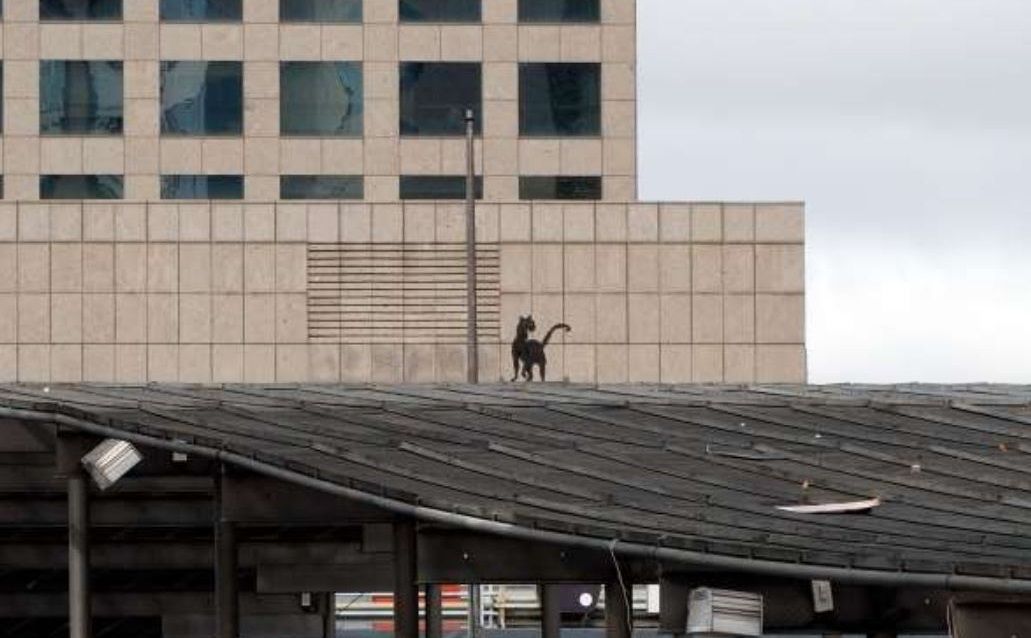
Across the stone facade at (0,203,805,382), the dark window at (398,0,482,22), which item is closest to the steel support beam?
the stone facade at (0,203,805,382)

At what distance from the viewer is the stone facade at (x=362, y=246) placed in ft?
314

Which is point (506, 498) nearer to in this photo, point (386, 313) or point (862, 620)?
point (862, 620)

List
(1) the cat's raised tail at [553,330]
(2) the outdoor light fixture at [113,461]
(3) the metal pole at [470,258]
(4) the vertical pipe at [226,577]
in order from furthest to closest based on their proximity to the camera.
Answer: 1. (1) the cat's raised tail at [553,330]
2. (3) the metal pole at [470,258]
3. (4) the vertical pipe at [226,577]
4. (2) the outdoor light fixture at [113,461]

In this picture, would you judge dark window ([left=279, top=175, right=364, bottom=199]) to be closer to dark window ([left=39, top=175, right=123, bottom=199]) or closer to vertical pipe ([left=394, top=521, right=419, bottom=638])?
dark window ([left=39, top=175, right=123, bottom=199])

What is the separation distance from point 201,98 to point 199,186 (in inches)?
104

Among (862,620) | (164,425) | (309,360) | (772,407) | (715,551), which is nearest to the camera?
(715,551)

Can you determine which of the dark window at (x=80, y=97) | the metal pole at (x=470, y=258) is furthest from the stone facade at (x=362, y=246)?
the metal pole at (x=470, y=258)

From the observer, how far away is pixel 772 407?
148ft

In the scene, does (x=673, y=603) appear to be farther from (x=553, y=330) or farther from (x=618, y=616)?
(x=553, y=330)

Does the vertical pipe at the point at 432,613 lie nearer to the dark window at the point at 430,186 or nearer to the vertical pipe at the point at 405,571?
the vertical pipe at the point at 405,571

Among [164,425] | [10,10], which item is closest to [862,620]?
[164,425]

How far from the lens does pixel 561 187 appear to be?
326 ft

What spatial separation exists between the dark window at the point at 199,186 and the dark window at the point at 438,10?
7.01 meters

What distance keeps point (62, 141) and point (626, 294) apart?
1718 cm
